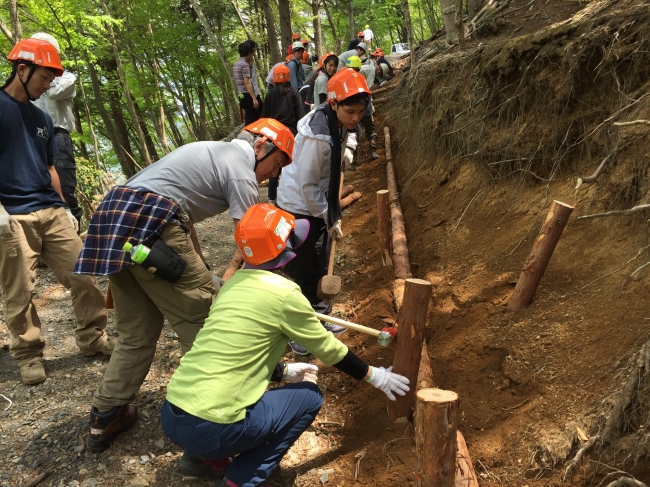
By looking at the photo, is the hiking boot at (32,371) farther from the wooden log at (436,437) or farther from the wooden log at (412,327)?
the wooden log at (436,437)

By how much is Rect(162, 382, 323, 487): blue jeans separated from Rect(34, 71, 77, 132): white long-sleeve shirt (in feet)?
12.9

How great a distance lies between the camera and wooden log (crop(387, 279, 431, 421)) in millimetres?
2455

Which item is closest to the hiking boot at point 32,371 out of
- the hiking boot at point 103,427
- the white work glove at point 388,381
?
the hiking boot at point 103,427

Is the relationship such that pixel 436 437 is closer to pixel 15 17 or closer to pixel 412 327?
pixel 412 327

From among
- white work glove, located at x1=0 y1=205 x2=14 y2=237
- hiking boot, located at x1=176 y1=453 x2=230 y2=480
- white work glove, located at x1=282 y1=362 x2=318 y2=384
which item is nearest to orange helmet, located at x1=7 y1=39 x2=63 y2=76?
white work glove, located at x1=0 y1=205 x2=14 y2=237

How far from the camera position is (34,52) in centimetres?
309

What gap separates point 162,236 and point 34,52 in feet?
5.84

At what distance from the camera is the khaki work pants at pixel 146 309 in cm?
274

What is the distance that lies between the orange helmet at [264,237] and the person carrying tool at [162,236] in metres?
0.41

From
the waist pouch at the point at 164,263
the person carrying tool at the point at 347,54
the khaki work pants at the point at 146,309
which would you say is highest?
the person carrying tool at the point at 347,54

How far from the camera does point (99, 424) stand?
2832 millimetres

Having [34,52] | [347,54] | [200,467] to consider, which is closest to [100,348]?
[200,467]

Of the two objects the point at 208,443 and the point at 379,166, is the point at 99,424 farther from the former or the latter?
the point at 379,166

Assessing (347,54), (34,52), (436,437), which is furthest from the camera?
(347,54)
